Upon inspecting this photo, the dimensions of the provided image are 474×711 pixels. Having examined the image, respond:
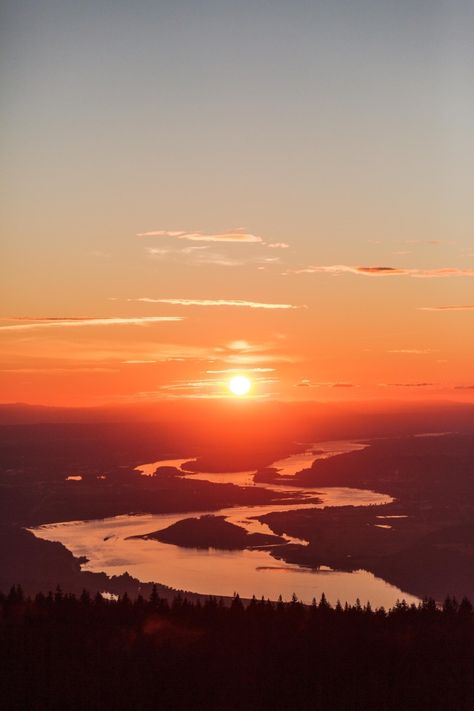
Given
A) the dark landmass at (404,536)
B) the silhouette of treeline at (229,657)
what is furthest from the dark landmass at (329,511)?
the silhouette of treeline at (229,657)

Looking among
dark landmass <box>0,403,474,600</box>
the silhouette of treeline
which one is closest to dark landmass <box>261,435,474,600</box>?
dark landmass <box>0,403,474,600</box>

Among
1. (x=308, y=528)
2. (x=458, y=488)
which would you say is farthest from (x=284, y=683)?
(x=458, y=488)

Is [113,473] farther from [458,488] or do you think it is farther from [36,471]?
[458,488]

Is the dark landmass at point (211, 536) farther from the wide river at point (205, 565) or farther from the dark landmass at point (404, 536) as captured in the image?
the dark landmass at point (404, 536)

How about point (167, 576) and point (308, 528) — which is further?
point (308, 528)

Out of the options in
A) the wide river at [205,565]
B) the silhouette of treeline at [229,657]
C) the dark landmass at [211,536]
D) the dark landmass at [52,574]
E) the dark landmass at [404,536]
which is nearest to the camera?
the silhouette of treeline at [229,657]

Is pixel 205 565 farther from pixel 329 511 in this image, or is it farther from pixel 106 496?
pixel 106 496
